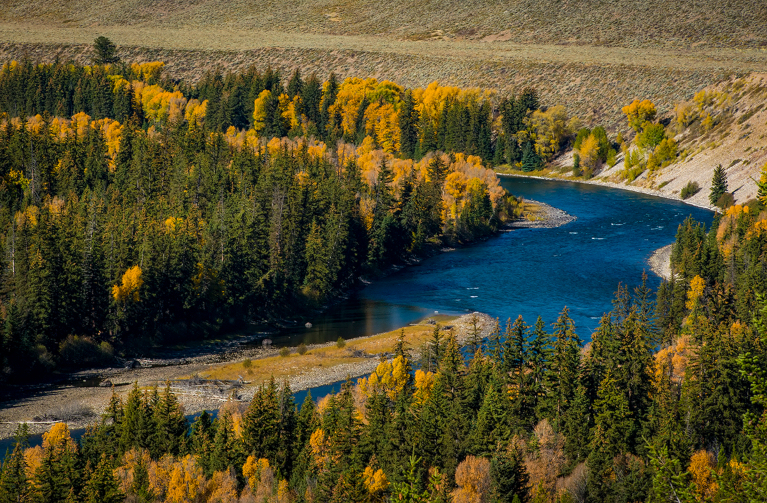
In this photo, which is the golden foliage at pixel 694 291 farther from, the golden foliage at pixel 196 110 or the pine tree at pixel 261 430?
the golden foliage at pixel 196 110

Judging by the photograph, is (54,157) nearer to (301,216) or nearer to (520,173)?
(301,216)

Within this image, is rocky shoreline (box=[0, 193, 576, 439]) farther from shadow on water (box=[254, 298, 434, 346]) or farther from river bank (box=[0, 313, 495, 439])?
shadow on water (box=[254, 298, 434, 346])

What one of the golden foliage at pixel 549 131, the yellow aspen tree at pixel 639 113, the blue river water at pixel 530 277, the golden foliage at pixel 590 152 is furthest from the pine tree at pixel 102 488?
the golden foliage at pixel 549 131

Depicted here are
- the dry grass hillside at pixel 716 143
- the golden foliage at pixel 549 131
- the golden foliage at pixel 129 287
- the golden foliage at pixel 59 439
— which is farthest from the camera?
the golden foliage at pixel 549 131

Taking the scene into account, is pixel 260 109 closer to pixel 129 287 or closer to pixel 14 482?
pixel 129 287

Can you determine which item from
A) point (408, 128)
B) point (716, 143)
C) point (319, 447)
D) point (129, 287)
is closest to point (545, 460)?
point (319, 447)

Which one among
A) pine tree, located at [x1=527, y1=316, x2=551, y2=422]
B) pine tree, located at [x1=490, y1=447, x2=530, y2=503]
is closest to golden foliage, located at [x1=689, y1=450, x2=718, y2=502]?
pine tree, located at [x1=490, y1=447, x2=530, y2=503]
